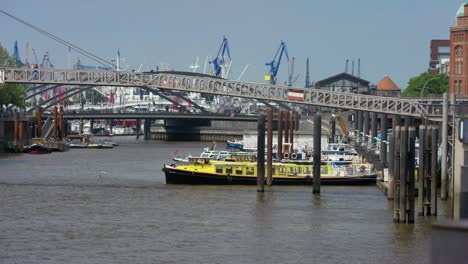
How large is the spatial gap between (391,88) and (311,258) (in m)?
119

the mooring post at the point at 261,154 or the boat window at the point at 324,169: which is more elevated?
the mooring post at the point at 261,154

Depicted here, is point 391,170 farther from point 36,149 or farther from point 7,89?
point 7,89

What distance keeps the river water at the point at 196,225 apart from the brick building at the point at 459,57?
48311 mm

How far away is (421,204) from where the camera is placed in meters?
35.6

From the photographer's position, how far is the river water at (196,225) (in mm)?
26109

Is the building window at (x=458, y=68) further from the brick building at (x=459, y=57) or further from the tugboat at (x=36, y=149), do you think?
the tugboat at (x=36, y=149)

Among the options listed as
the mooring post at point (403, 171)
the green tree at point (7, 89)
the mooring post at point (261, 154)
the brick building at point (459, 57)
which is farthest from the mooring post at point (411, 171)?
the green tree at point (7, 89)

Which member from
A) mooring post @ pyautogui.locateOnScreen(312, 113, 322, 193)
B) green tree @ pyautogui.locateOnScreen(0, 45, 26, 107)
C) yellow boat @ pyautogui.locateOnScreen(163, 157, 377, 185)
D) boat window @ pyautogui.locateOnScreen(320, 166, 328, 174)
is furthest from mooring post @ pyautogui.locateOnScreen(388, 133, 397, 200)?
green tree @ pyautogui.locateOnScreen(0, 45, 26, 107)

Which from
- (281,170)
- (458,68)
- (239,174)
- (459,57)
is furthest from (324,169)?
(459,57)

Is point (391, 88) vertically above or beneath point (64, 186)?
above

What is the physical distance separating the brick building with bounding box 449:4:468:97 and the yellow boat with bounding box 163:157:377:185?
151 feet

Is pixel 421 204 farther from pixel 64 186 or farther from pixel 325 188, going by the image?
pixel 64 186

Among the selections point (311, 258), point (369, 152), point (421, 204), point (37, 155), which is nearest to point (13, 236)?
point (311, 258)

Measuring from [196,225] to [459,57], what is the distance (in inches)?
2858
